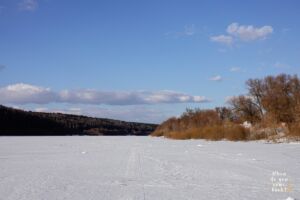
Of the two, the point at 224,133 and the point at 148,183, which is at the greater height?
the point at 224,133

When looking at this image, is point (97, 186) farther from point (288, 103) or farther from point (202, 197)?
point (288, 103)

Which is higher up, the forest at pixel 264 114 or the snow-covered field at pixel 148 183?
the forest at pixel 264 114

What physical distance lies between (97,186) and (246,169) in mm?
6329

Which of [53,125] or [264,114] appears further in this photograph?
[53,125]

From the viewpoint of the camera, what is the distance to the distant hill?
123 meters

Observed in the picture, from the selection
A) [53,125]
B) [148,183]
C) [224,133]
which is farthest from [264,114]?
[53,125]

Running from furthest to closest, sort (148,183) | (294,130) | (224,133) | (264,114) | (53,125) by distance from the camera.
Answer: (53,125) < (264,114) < (224,133) < (294,130) < (148,183)

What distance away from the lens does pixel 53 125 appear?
14175 cm

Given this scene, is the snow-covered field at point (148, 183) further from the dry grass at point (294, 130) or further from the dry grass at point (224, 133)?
the dry grass at point (224, 133)

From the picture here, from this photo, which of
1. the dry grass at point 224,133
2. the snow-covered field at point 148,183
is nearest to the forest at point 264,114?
the dry grass at point 224,133

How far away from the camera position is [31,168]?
14977 millimetres

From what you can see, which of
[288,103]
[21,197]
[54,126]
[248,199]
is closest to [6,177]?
[21,197]

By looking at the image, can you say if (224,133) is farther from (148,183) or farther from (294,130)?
(148,183)

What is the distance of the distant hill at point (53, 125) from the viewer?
123 metres
